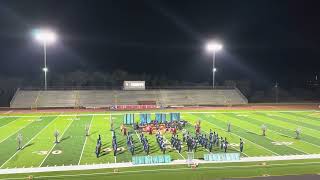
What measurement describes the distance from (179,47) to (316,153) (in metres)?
68.2

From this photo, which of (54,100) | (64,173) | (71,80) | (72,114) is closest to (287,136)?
(64,173)

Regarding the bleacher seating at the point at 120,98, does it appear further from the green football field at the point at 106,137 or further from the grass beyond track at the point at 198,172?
the grass beyond track at the point at 198,172

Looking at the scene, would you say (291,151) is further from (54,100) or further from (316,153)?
(54,100)

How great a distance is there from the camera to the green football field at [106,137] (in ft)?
71.3

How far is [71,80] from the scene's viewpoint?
85.4m

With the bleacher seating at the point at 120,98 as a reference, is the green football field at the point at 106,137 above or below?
below

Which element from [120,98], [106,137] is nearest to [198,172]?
[106,137]

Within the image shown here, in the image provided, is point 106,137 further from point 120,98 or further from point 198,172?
point 120,98

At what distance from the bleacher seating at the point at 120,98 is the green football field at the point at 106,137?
1009 centimetres

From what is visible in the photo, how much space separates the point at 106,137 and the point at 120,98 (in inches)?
1101

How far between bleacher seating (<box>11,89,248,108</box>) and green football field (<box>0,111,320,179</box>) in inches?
397

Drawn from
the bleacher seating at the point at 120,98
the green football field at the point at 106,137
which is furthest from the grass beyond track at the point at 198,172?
the bleacher seating at the point at 120,98

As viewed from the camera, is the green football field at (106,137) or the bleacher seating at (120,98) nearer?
the green football field at (106,137)

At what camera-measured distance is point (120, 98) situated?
183 ft
